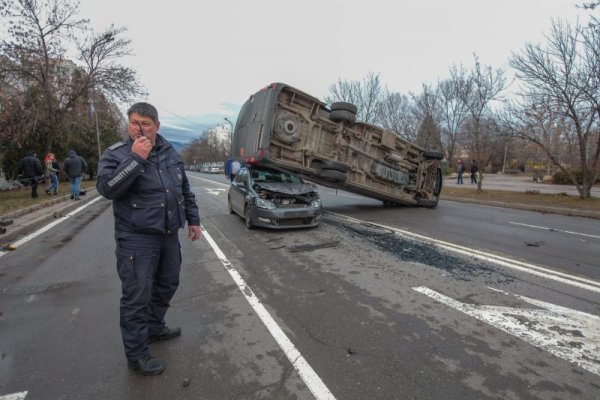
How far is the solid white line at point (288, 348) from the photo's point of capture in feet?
7.92

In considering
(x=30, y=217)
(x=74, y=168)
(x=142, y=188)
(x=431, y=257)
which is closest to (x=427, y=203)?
(x=431, y=257)

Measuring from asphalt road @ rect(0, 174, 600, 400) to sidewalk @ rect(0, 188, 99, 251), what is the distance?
185 cm

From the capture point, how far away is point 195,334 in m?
3.24

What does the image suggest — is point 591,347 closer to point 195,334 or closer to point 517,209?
point 195,334

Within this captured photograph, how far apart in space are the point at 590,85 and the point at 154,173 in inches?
635

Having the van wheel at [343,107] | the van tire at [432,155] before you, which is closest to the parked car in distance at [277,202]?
the van wheel at [343,107]

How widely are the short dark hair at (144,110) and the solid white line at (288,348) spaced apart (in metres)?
2.18

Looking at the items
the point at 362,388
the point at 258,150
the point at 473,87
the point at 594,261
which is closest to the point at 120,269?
the point at 362,388

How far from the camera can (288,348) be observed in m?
2.96

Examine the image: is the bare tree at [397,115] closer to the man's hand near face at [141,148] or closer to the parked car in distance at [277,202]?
the parked car in distance at [277,202]

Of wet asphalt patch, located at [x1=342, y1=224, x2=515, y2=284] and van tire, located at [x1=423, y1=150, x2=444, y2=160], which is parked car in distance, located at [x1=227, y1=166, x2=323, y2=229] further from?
van tire, located at [x1=423, y1=150, x2=444, y2=160]

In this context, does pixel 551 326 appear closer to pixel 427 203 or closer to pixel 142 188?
pixel 142 188

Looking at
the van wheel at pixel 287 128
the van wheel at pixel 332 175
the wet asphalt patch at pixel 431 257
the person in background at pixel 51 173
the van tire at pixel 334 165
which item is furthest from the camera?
the person in background at pixel 51 173

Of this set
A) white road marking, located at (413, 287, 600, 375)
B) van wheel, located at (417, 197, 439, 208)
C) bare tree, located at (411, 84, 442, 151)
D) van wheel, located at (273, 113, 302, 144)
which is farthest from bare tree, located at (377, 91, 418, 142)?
white road marking, located at (413, 287, 600, 375)
